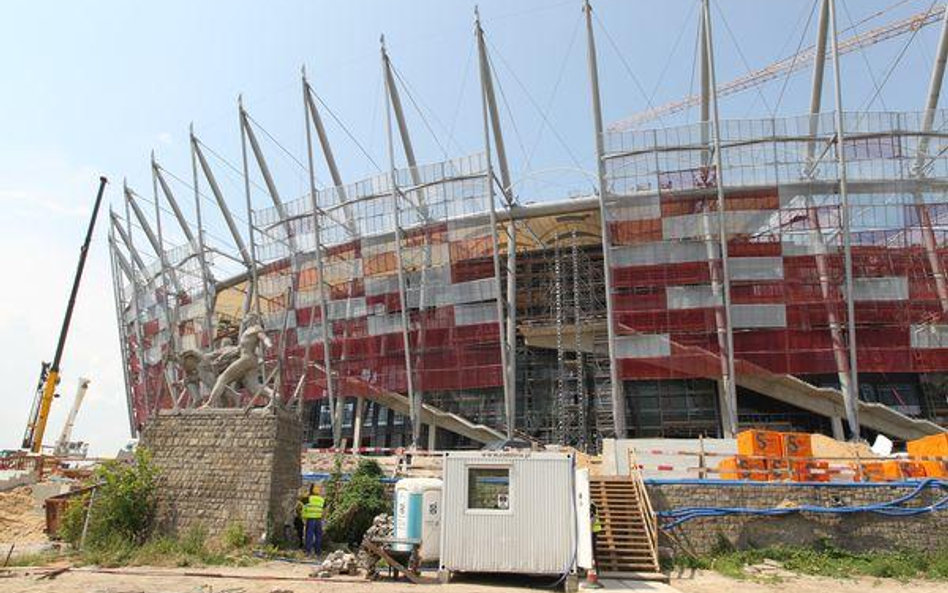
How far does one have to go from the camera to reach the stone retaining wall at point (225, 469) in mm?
16828

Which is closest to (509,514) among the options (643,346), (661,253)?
(643,346)

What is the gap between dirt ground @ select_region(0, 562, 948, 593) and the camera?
39.2ft

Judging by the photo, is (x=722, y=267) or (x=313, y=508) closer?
(x=313, y=508)

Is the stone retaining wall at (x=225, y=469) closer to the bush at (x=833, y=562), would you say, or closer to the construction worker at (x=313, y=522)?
the construction worker at (x=313, y=522)

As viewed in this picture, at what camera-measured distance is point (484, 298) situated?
4269 cm

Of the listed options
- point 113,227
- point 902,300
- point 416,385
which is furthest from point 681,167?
point 113,227

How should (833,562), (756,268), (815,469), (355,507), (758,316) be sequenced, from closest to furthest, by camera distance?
(833,562), (355,507), (815,469), (758,316), (756,268)

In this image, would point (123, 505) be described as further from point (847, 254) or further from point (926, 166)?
point (926, 166)

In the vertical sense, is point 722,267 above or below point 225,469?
above

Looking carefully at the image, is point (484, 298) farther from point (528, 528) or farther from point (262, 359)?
point (528, 528)

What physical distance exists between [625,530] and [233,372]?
11772 millimetres

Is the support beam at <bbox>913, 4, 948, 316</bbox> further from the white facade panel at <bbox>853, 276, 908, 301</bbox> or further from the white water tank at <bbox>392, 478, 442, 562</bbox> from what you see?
the white water tank at <bbox>392, 478, 442, 562</bbox>

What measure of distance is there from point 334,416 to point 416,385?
6.70 meters

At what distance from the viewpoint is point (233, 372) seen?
1933 centimetres
